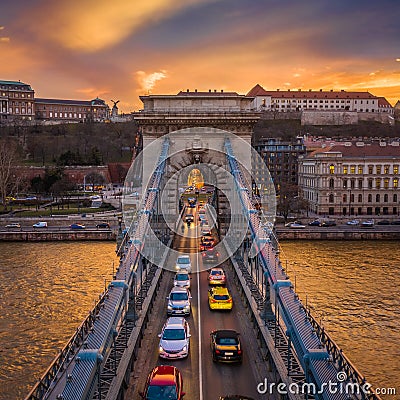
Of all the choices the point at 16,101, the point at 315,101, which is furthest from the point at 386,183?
the point at 16,101

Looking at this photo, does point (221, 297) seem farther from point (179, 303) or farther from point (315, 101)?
point (315, 101)

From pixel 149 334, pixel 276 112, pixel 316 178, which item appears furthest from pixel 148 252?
pixel 276 112

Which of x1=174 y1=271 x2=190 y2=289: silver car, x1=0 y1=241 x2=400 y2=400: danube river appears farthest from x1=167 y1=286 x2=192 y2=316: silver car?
x1=0 y1=241 x2=400 y2=400: danube river

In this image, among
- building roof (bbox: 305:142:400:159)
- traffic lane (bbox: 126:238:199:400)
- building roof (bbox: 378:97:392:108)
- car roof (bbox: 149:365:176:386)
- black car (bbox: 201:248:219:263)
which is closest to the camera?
car roof (bbox: 149:365:176:386)

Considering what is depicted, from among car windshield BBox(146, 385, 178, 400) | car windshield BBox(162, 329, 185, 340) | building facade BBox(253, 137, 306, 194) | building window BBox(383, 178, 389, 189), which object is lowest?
car windshield BBox(146, 385, 178, 400)

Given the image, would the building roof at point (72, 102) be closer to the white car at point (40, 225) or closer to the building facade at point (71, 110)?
the building facade at point (71, 110)

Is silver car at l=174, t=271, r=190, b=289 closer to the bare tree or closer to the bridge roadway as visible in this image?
the bridge roadway

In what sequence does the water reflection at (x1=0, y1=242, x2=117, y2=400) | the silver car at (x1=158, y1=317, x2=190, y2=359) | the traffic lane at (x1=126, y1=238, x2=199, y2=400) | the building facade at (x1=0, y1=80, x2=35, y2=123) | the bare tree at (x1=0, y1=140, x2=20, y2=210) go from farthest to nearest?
the building facade at (x1=0, y1=80, x2=35, y2=123) → the bare tree at (x1=0, y1=140, x2=20, y2=210) → the water reflection at (x1=0, y1=242, x2=117, y2=400) → the silver car at (x1=158, y1=317, x2=190, y2=359) → the traffic lane at (x1=126, y1=238, x2=199, y2=400)
